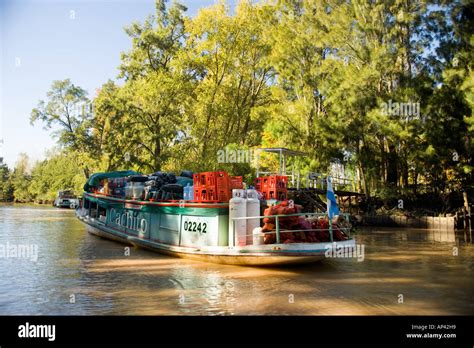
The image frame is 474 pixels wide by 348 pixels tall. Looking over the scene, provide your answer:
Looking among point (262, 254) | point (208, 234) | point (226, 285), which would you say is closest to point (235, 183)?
point (208, 234)

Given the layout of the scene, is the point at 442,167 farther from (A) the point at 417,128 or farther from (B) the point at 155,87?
(B) the point at 155,87

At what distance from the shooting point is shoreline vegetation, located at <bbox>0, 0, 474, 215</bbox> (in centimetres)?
3150

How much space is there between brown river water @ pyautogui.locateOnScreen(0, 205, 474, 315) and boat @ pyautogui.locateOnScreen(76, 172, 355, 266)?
1.34ft

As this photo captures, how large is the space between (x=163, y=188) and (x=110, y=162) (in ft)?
110

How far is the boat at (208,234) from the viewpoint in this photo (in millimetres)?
14156

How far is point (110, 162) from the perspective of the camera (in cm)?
5031

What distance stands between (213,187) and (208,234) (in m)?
1.66

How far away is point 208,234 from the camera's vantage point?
16.1 m

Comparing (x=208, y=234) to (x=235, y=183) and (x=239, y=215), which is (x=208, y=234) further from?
(x=235, y=183)

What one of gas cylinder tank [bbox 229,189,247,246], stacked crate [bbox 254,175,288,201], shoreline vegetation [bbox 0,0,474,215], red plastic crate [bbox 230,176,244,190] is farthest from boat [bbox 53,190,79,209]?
gas cylinder tank [bbox 229,189,247,246]

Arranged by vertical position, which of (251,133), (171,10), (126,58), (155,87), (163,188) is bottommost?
(163,188)

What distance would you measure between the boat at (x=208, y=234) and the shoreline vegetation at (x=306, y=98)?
59.6ft
